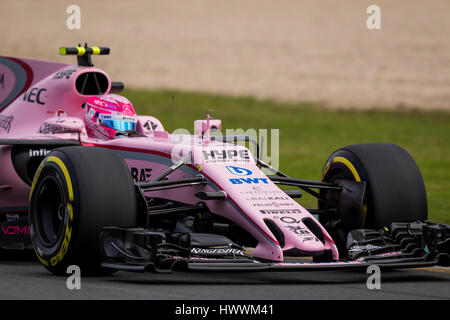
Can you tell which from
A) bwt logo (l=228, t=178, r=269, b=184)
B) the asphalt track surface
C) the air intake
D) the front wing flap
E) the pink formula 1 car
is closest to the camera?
the asphalt track surface

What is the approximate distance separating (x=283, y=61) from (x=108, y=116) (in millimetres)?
35518

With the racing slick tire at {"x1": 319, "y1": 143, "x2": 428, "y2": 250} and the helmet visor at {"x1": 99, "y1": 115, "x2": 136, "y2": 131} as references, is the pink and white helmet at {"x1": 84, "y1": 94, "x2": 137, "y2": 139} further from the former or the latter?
the racing slick tire at {"x1": 319, "y1": 143, "x2": 428, "y2": 250}

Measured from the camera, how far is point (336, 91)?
40406 mm

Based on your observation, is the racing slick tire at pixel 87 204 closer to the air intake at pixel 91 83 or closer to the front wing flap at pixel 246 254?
the front wing flap at pixel 246 254

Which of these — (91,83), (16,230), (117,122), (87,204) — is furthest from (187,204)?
(91,83)

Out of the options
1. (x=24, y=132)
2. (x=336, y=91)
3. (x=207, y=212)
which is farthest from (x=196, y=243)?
(x=336, y=91)

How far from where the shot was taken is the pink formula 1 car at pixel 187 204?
318 inches

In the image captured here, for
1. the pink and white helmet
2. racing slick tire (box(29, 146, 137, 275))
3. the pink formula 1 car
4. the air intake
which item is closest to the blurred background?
the air intake

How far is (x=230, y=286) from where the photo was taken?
7898mm

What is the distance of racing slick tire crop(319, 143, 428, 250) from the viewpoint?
Result: 9.19 metres

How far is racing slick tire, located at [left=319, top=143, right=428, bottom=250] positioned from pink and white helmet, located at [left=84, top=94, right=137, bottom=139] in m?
2.59

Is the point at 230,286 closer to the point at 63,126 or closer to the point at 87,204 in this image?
the point at 87,204

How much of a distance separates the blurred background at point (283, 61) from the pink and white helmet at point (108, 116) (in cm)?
1192

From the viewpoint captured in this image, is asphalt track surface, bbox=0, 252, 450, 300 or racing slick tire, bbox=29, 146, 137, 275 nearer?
asphalt track surface, bbox=0, 252, 450, 300
